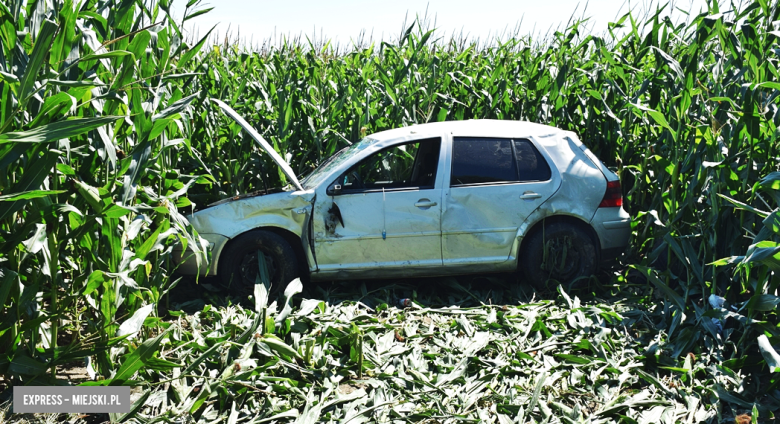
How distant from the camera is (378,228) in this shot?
19.5 feet

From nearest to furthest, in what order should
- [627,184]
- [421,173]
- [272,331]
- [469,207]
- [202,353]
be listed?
[202,353] → [272,331] → [469,207] → [421,173] → [627,184]

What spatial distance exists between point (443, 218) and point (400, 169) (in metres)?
1.50

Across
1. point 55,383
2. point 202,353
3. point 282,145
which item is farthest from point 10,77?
point 282,145

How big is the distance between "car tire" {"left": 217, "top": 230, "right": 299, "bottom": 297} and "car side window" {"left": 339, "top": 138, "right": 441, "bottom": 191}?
2.59ft

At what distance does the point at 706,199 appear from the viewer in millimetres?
5105

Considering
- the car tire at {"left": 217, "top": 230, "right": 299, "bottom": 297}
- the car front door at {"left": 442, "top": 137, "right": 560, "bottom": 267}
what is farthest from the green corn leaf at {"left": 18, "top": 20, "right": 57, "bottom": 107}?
the car front door at {"left": 442, "top": 137, "right": 560, "bottom": 267}

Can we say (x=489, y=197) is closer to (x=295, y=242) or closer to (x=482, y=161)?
(x=482, y=161)

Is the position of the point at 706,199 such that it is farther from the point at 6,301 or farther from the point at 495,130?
the point at 6,301

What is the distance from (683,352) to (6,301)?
14.0 ft

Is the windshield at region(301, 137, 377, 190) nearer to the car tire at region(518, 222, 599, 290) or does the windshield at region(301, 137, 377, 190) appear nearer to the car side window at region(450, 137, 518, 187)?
the car side window at region(450, 137, 518, 187)

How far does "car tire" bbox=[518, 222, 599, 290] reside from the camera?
20.0ft

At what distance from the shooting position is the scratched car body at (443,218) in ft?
19.4

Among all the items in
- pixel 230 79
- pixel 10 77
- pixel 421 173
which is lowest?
pixel 421 173

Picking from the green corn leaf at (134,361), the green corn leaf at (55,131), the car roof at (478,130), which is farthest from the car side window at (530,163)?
the green corn leaf at (55,131)
